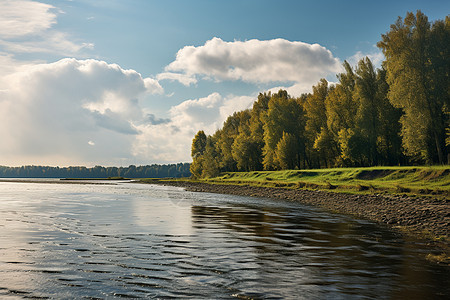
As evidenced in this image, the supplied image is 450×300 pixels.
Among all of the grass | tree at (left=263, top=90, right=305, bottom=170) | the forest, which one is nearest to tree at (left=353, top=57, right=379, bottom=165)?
the forest

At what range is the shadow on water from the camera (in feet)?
35.0

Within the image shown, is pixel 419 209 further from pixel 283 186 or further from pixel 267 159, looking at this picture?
pixel 267 159

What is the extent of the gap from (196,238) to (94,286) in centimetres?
928

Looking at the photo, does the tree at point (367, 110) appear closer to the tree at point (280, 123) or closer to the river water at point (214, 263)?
the tree at point (280, 123)

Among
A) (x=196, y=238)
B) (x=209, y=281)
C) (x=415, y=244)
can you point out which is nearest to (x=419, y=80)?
(x=415, y=244)

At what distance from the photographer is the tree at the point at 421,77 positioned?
50.7 meters

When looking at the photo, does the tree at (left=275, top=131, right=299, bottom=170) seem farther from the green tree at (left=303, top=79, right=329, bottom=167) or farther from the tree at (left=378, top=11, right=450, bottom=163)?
→ the tree at (left=378, top=11, right=450, bottom=163)

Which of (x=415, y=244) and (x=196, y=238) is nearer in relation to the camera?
(x=415, y=244)

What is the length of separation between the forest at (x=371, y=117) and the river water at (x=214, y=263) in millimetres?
34645

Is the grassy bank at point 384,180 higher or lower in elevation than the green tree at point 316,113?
lower

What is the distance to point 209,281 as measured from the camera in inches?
447

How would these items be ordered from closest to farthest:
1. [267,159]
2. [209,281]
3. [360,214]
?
[209,281] < [360,214] < [267,159]

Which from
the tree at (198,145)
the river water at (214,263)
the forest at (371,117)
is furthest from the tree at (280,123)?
the river water at (214,263)

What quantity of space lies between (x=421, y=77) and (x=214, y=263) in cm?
4762
